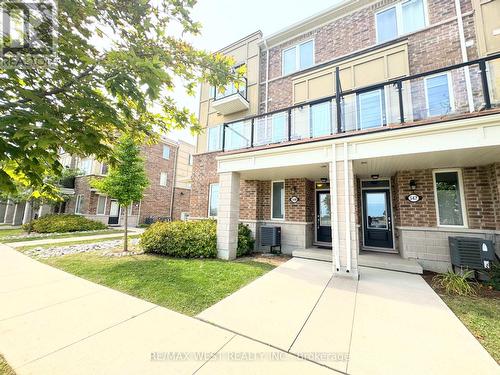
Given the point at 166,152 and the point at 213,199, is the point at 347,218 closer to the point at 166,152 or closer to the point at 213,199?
the point at 213,199

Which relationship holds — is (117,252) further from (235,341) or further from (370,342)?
(370,342)

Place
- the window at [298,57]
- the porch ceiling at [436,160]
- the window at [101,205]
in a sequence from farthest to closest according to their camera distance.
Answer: the window at [101,205] → the window at [298,57] → the porch ceiling at [436,160]

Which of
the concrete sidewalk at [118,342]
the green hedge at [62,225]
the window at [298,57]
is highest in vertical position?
the window at [298,57]

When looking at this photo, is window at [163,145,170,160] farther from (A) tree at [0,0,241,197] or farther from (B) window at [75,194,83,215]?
(A) tree at [0,0,241,197]

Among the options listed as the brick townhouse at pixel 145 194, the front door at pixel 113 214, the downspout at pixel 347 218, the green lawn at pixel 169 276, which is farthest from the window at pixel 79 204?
the downspout at pixel 347 218

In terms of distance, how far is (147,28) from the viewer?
356cm

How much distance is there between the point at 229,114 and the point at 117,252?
8560 millimetres

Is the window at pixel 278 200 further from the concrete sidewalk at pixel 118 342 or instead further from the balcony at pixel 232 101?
the concrete sidewalk at pixel 118 342

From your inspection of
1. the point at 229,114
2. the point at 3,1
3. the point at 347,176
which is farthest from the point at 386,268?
the point at 229,114

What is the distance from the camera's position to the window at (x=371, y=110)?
711cm

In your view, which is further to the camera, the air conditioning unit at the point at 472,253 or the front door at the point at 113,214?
the front door at the point at 113,214

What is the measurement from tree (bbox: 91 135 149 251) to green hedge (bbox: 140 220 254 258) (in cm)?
136

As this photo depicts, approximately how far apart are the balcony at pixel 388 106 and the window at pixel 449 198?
190 centimetres

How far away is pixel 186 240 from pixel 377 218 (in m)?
7.53
